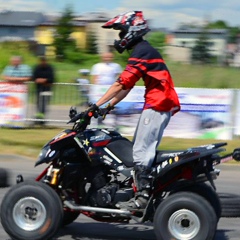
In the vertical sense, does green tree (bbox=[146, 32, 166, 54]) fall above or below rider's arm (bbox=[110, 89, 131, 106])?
above

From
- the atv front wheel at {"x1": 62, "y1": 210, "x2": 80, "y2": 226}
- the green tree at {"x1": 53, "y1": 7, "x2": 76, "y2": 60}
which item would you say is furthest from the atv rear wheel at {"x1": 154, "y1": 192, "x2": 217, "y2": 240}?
the green tree at {"x1": 53, "y1": 7, "x2": 76, "y2": 60}

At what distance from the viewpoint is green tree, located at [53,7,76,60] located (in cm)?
4903

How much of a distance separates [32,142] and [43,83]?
2649 millimetres

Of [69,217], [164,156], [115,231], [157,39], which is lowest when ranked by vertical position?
[115,231]

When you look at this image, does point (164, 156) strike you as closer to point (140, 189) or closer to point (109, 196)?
point (140, 189)

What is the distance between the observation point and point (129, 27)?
648 cm

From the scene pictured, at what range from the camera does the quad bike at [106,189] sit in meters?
6.38

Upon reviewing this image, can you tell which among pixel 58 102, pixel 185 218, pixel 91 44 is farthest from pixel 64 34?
pixel 185 218

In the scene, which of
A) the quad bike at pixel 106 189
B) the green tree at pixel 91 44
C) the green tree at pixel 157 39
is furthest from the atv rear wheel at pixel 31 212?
the green tree at pixel 91 44

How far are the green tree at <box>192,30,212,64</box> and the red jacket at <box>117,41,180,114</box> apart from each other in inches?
1834

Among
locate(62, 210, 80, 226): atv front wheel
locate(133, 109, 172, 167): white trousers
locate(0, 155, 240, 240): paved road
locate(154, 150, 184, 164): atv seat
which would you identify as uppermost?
locate(133, 109, 172, 167): white trousers

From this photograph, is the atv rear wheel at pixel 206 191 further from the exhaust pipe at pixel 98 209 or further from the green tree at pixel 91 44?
the green tree at pixel 91 44

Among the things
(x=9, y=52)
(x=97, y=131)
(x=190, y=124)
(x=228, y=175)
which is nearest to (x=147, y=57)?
(x=97, y=131)

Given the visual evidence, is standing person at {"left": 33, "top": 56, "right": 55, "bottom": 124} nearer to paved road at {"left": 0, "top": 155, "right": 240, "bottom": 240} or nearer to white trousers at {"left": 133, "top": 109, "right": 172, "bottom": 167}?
paved road at {"left": 0, "top": 155, "right": 240, "bottom": 240}
